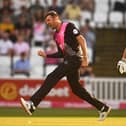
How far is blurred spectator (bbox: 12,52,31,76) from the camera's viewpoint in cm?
1992

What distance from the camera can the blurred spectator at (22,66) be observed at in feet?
65.4

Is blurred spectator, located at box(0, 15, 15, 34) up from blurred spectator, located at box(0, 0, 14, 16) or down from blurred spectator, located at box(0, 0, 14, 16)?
down

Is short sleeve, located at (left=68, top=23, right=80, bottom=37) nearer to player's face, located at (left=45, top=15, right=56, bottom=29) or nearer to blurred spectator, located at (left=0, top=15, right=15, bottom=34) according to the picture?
player's face, located at (left=45, top=15, right=56, bottom=29)

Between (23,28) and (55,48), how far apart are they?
1790mm

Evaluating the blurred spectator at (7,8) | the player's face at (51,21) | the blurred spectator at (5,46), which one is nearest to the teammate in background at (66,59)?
the player's face at (51,21)

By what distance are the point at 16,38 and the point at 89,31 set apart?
8.57ft

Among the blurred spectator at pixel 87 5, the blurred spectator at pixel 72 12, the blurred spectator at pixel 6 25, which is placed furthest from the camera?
the blurred spectator at pixel 87 5

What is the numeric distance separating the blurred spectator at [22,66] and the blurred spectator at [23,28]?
1481mm

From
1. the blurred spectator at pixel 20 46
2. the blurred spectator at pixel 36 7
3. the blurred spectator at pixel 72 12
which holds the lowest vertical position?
the blurred spectator at pixel 20 46

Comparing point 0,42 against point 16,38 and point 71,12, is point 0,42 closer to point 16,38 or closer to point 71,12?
point 16,38

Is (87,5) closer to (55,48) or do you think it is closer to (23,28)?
(23,28)

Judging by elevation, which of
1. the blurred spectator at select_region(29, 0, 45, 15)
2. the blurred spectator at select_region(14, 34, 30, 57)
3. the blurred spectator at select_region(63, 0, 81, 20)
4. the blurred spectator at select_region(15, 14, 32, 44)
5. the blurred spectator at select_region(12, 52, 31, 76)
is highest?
the blurred spectator at select_region(29, 0, 45, 15)

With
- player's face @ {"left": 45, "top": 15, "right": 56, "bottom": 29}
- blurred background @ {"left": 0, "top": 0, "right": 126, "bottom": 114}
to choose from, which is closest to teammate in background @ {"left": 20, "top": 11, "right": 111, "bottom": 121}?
player's face @ {"left": 45, "top": 15, "right": 56, "bottom": 29}

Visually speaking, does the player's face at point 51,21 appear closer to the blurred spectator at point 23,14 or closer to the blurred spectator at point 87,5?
the blurred spectator at point 23,14
